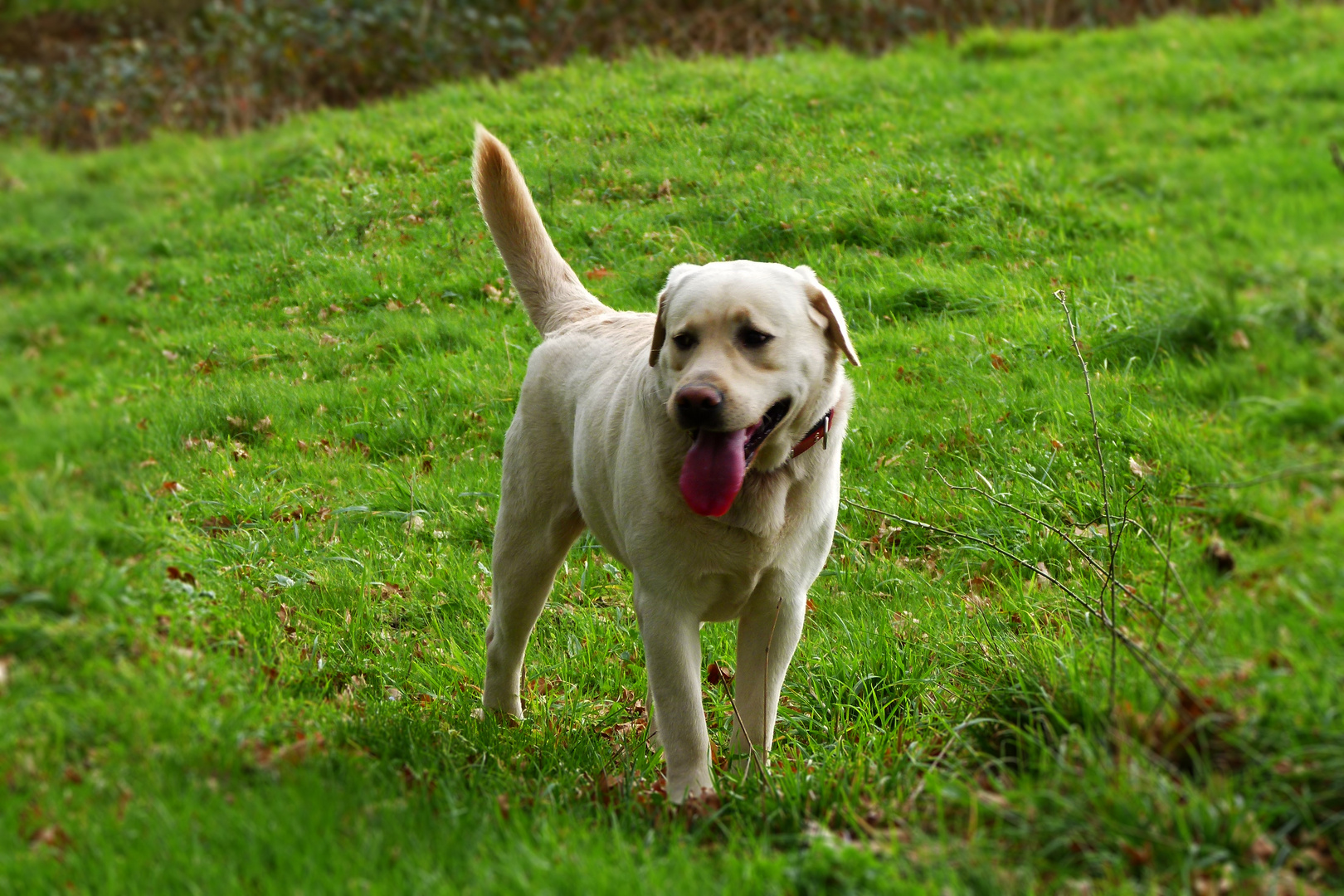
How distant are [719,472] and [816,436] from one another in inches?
17.4

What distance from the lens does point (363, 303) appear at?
23.7 ft

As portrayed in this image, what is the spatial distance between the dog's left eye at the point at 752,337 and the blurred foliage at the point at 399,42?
9775 millimetres

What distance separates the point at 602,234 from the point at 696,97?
2.46 meters

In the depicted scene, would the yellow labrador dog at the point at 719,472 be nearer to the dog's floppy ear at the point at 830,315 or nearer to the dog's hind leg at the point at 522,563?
the dog's floppy ear at the point at 830,315

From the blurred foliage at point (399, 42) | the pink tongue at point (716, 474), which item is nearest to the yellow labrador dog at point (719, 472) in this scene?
the pink tongue at point (716, 474)

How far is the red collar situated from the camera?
3.38m

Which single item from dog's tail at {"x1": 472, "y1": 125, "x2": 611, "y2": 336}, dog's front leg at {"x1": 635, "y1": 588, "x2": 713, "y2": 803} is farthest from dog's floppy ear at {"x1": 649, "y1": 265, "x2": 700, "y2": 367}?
dog's tail at {"x1": 472, "y1": 125, "x2": 611, "y2": 336}

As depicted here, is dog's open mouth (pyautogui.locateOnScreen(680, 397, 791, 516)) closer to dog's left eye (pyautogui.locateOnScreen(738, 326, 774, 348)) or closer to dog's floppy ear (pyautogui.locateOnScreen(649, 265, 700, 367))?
dog's left eye (pyautogui.locateOnScreen(738, 326, 774, 348))

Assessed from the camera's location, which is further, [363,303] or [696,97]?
[696,97]

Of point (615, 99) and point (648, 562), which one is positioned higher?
point (615, 99)

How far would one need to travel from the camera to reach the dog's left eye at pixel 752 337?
3.25 metres

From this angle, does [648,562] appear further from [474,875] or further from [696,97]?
[696,97]

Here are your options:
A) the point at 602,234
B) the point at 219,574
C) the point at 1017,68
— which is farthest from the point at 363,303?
the point at 1017,68

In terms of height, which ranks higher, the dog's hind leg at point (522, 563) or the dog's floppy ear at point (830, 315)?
the dog's floppy ear at point (830, 315)
